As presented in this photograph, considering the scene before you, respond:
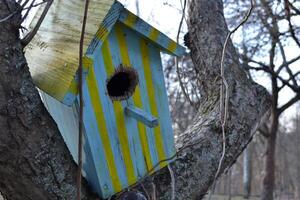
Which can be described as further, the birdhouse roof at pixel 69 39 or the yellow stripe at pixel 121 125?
the yellow stripe at pixel 121 125

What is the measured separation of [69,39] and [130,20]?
212 mm

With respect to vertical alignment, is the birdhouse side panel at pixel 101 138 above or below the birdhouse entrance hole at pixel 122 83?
below

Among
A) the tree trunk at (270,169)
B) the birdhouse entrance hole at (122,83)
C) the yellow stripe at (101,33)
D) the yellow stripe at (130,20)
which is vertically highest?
the yellow stripe at (130,20)

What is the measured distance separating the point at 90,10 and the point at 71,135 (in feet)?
1.38

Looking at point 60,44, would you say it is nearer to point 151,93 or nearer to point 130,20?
point 130,20

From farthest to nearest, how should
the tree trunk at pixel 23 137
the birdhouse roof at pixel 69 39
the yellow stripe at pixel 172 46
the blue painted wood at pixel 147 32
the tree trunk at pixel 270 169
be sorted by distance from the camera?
the tree trunk at pixel 270 169 < the yellow stripe at pixel 172 46 < the blue painted wood at pixel 147 32 < the birdhouse roof at pixel 69 39 < the tree trunk at pixel 23 137

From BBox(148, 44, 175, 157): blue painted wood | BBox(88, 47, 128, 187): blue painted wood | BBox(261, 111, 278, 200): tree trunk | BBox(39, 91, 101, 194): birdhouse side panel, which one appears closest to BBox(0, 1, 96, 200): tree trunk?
BBox(39, 91, 101, 194): birdhouse side panel

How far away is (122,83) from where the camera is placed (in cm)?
162

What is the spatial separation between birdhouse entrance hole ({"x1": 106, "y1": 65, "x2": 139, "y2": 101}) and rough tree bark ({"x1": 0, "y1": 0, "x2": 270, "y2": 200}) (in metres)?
0.29

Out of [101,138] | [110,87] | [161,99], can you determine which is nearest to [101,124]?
[101,138]

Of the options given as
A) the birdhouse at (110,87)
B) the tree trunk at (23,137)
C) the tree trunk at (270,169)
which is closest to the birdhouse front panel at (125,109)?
the birdhouse at (110,87)

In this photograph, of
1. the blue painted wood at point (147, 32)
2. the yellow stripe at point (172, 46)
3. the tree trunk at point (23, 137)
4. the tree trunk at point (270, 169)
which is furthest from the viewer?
the tree trunk at point (270, 169)

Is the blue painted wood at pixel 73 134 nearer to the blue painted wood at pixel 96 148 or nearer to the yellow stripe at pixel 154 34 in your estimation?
the blue painted wood at pixel 96 148

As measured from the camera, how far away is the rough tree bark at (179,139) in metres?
1.16
